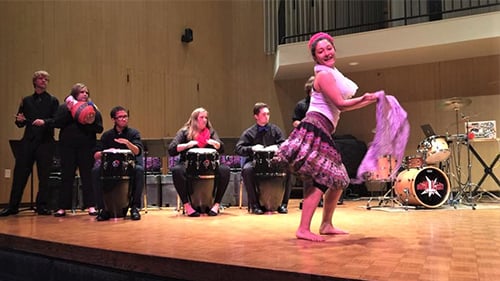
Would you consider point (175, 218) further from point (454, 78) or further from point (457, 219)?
point (454, 78)

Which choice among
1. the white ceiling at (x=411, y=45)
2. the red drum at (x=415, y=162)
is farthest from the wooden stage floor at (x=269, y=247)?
the white ceiling at (x=411, y=45)

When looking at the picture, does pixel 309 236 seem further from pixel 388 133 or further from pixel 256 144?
pixel 256 144

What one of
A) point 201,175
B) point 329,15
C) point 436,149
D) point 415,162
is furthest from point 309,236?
point 329,15

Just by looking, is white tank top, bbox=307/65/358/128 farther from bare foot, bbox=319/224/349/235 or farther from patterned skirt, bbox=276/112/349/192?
bare foot, bbox=319/224/349/235

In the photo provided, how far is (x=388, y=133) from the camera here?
2.83 metres

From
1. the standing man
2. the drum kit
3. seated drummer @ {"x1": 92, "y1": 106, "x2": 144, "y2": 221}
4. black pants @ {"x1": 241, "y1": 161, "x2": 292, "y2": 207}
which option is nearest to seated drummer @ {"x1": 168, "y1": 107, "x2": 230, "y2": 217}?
black pants @ {"x1": 241, "y1": 161, "x2": 292, "y2": 207}

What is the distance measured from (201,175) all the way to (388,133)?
7.37 feet

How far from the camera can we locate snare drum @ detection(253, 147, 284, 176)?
4801mm

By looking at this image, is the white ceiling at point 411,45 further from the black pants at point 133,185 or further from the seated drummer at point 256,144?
the black pants at point 133,185

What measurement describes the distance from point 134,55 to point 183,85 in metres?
1.11

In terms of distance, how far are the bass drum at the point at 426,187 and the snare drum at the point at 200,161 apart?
2162 mm

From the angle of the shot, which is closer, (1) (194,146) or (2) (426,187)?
(1) (194,146)

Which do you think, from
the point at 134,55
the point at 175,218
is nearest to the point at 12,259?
the point at 175,218

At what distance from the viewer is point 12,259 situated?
3.32m
